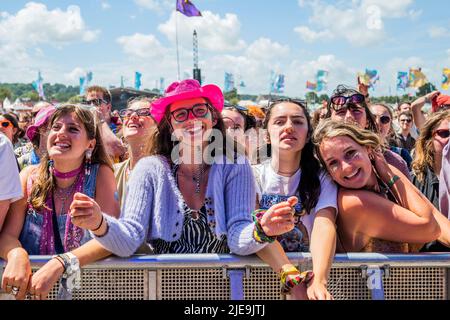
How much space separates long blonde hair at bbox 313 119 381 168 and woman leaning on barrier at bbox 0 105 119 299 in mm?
1239

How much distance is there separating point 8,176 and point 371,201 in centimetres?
185

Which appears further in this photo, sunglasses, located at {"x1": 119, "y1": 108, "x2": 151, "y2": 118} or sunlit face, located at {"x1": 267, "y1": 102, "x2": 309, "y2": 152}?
sunglasses, located at {"x1": 119, "y1": 108, "x2": 151, "y2": 118}

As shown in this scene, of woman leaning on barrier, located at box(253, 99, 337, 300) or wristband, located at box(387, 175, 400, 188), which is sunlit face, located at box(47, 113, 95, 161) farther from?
wristband, located at box(387, 175, 400, 188)

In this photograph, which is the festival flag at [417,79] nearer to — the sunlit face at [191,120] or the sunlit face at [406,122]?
the sunlit face at [406,122]

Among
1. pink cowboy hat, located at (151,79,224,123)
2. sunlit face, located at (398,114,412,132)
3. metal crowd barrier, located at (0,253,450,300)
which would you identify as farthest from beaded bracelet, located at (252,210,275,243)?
sunlit face, located at (398,114,412,132)

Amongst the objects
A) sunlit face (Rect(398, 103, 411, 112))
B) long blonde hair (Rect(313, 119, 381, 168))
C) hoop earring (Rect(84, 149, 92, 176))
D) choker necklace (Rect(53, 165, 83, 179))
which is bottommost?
choker necklace (Rect(53, 165, 83, 179))

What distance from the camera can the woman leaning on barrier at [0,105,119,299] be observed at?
8.21 feet

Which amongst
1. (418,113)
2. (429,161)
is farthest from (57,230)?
(418,113)

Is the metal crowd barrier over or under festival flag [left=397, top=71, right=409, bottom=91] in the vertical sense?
under

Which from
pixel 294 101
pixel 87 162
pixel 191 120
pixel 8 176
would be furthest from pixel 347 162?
pixel 8 176

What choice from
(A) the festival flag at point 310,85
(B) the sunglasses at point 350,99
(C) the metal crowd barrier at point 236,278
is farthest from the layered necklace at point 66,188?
(A) the festival flag at point 310,85

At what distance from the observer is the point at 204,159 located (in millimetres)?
2619

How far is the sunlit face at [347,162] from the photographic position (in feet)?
8.12
